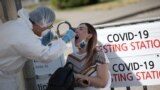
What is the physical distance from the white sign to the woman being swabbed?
0.69m

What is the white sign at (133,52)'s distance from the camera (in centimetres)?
589

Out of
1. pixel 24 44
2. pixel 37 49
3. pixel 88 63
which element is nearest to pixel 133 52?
pixel 88 63

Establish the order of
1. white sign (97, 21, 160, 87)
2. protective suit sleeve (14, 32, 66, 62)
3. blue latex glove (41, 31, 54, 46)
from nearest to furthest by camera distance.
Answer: protective suit sleeve (14, 32, 66, 62) → blue latex glove (41, 31, 54, 46) → white sign (97, 21, 160, 87)

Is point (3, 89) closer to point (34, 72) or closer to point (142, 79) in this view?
point (34, 72)

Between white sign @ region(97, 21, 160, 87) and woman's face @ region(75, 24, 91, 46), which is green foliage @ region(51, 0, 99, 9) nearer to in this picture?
white sign @ region(97, 21, 160, 87)

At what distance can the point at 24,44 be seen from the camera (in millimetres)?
4652

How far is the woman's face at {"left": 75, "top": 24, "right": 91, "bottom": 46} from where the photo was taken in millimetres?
5254

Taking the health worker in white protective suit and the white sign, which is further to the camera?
the white sign

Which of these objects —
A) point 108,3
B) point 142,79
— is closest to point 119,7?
point 108,3

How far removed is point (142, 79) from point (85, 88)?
44.6 inches

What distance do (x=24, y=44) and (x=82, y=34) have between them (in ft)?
2.79

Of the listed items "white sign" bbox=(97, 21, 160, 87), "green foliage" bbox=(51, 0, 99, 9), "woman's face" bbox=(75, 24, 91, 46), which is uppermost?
"woman's face" bbox=(75, 24, 91, 46)

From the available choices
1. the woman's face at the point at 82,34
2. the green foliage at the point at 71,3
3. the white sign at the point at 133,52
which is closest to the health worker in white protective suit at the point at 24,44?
the woman's face at the point at 82,34

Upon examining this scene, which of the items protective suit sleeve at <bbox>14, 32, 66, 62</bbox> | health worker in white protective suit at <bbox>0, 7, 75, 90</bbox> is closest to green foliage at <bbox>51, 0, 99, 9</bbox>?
health worker in white protective suit at <bbox>0, 7, 75, 90</bbox>
